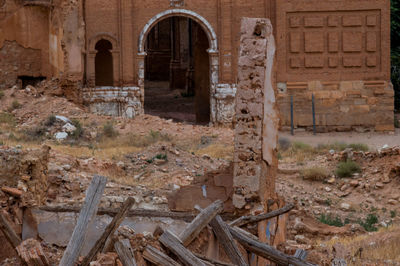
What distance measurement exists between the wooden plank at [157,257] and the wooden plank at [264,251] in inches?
49.7

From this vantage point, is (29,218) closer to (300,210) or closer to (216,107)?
(300,210)

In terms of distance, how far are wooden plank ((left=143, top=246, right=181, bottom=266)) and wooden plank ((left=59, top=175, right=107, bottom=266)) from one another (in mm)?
579

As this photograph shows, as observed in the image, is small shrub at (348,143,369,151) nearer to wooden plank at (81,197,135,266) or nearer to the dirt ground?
the dirt ground

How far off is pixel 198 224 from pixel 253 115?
94.5 inches

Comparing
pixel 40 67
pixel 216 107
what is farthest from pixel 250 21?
pixel 40 67

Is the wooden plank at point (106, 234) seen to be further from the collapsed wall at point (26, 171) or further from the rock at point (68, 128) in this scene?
the rock at point (68, 128)

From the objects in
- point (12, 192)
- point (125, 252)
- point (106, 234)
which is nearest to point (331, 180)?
point (12, 192)

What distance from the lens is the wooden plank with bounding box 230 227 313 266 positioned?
6672 mm

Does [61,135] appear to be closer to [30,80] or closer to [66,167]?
[66,167]

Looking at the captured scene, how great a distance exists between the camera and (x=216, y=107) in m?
21.8

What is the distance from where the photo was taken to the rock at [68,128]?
17.9 m

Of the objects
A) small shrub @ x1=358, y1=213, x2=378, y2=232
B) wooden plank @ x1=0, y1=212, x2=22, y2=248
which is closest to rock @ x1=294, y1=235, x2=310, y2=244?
small shrub @ x1=358, y1=213, x2=378, y2=232

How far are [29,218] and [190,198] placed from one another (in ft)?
9.87

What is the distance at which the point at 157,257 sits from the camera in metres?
5.89
